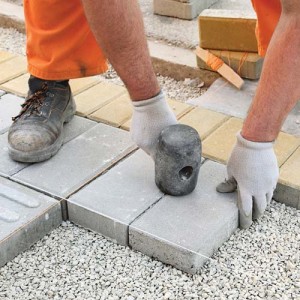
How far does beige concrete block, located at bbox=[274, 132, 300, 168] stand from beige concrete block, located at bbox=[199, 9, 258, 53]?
1.81ft

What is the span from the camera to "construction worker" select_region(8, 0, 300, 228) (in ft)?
6.36

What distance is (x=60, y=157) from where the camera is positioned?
234 cm

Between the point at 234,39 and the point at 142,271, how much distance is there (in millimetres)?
1293

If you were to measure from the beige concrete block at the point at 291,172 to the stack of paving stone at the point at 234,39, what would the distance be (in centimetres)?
65

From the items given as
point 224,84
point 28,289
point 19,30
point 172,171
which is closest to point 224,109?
point 224,84

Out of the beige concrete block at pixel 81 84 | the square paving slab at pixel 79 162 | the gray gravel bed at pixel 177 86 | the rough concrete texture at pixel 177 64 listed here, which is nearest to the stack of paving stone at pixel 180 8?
the rough concrete texture at pixel 177 64

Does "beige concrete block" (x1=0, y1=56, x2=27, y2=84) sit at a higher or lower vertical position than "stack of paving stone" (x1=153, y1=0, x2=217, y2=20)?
lower

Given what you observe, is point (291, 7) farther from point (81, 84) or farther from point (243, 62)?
point (81, 84)

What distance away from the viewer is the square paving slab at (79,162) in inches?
86.8

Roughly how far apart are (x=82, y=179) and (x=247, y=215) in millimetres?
562

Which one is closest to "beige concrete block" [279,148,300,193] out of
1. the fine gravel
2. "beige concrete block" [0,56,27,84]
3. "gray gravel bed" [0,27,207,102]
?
the fine gravel

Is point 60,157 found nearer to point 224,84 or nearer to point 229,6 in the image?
point 224,84

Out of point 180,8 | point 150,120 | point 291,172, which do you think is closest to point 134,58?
point 150,120

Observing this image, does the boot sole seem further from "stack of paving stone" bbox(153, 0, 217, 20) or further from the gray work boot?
"stack of paving stone" bbox(153, 0, 217, 20)
